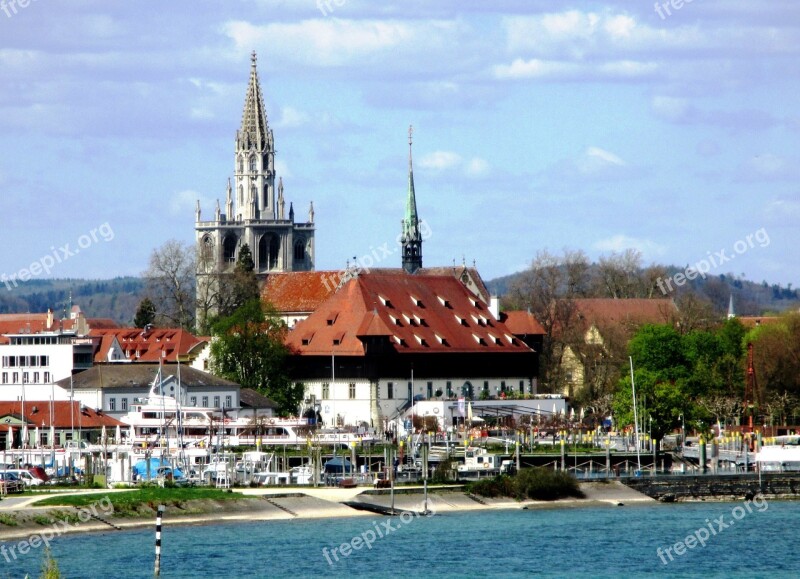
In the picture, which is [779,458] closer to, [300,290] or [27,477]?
[27,477]

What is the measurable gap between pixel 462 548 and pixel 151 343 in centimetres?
7236

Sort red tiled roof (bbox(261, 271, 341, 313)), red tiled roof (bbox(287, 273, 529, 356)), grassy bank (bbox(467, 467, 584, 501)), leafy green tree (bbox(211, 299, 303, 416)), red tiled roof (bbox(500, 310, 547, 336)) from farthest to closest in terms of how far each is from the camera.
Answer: red tiled roof (bbox(261, 271, 341, 313)) → red tiled roof (bbox(500, 310, 547, 336)) → red tiled roof (bbox(287, 273, 529, 356)) → leafy green tree (bbox(211, 299, 303, 416)) → grassy bank (bbox(467, 467, 584, 501))

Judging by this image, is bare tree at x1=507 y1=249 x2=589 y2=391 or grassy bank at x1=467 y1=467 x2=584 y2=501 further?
bare tree at x1=507 y1=249 x2=589 y2=391

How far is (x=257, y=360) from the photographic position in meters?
132

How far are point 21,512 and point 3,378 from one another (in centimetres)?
5826

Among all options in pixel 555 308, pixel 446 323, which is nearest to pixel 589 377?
pixel 555 308

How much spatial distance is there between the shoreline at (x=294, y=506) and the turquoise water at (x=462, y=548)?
0.69m

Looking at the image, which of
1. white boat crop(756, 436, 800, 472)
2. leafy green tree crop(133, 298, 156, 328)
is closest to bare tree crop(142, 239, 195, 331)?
leafy green tree crop(133, 298, 156, 328)

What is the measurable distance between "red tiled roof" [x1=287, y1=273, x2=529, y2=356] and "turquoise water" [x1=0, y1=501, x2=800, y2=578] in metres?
44.9

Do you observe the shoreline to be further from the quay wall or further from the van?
the van

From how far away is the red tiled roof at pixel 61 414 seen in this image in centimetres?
11338

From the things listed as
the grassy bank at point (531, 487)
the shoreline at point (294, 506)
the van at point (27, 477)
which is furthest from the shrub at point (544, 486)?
the van at point (27, 477)

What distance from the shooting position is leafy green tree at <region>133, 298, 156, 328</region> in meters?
165

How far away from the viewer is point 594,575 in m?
68.9
